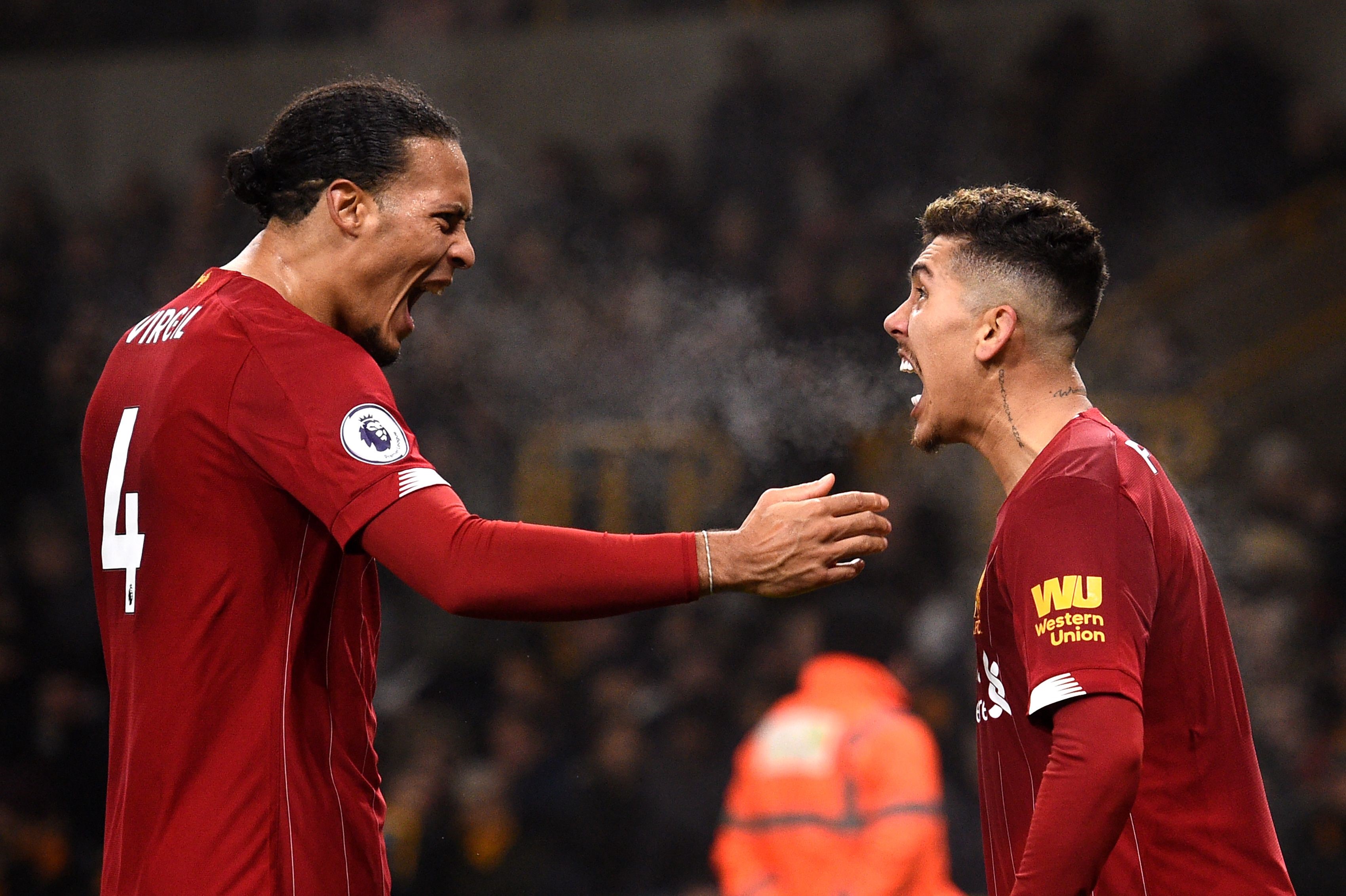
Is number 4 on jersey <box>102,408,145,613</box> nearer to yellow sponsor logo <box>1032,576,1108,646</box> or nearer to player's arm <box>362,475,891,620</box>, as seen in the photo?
player's arm <box>362,475,891,620</box>

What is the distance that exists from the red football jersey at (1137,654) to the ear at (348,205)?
46.2 inches

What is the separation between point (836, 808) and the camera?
17.6ft

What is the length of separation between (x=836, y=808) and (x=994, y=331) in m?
3.39

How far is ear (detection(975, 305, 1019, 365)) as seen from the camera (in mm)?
2344

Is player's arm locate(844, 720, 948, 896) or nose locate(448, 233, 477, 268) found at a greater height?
nose locate(448, 233, 477, 268)

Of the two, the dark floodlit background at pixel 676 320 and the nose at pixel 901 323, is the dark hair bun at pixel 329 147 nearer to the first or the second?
the nose at pixel 901 323

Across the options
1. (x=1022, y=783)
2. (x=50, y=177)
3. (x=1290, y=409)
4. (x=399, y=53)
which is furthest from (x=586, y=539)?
(x=50, y=177)

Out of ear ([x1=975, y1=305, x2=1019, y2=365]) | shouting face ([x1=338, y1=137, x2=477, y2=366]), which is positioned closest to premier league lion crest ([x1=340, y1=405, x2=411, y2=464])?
shouting face ([x1=338, y1=137, x2=477, y2=366])

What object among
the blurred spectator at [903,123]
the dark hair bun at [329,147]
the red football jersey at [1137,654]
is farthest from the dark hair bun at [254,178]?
the blurred spectator at [903,123]

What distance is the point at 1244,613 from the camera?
22.4 feet

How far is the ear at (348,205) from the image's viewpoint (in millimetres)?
2312

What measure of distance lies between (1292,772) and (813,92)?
5.28 metres

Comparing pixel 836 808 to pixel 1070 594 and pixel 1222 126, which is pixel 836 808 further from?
pixel 1222 126

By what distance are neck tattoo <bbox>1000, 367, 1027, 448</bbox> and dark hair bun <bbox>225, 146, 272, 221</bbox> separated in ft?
4.28
